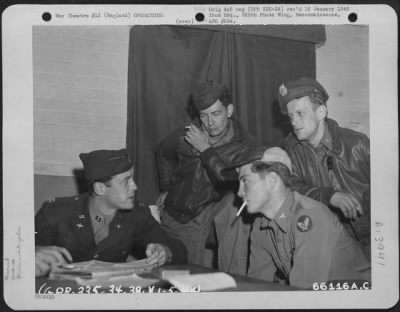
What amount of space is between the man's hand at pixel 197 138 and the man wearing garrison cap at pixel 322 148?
0.67ft

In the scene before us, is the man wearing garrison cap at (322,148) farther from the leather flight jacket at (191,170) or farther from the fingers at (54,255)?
the fingers at (54,255)

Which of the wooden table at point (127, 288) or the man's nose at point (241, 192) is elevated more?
the man's nose at point (241, 192)

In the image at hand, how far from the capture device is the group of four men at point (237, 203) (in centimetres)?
158

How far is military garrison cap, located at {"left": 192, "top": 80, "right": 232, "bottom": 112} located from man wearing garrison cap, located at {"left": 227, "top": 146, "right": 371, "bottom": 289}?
166 mm

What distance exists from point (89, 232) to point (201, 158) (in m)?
0.33

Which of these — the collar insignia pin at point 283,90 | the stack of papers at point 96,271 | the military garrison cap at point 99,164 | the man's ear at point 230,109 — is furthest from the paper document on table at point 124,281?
the collar insignia pin at point 283,90

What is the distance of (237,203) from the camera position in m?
1.62

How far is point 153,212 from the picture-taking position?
163 cm

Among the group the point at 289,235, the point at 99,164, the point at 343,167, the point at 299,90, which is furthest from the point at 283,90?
the point at 99,164

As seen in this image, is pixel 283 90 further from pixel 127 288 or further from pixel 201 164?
pixel 127 288

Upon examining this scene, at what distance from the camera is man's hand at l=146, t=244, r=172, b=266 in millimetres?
1590

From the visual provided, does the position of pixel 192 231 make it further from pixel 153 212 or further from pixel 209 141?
pixel 209 141

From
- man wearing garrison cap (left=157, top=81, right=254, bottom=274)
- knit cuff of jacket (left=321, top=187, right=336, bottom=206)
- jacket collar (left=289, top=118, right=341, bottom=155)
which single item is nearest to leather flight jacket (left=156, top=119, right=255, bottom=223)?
man wearing garrison cap (left=157, top=81, right=254, bottom=274)

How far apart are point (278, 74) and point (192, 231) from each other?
45cm
